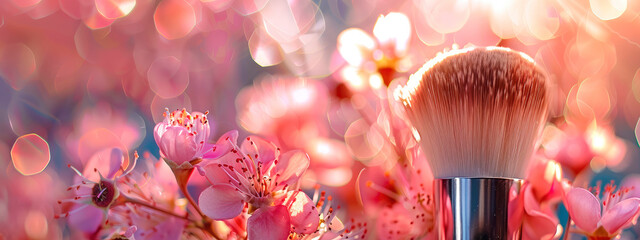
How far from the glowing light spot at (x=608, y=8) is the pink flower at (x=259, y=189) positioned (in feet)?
1.12

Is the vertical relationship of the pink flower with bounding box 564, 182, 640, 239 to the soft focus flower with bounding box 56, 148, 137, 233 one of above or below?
above

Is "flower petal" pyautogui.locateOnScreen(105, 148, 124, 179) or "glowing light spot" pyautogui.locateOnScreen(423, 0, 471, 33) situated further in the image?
"glowing light spot" pyautogui.locateOnScreen(423, 0, 471, 33)

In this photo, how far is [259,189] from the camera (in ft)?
0.89

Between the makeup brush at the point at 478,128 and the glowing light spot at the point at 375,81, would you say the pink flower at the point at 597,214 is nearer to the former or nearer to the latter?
the makeup brush at the point at 478,128

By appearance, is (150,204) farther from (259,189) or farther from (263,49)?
(263,49)

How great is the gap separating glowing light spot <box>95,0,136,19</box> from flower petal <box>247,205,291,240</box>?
11.1 inches

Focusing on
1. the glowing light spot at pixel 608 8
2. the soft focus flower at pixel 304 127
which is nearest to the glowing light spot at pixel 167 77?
the soft focus flower at pixel 304 127

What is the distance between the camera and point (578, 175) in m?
0.35

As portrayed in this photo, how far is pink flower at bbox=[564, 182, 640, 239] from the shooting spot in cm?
27

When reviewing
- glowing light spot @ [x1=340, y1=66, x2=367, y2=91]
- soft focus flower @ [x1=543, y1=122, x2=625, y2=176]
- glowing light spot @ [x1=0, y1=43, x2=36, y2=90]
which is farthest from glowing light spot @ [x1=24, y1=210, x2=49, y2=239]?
soft focus flower @ [x1=543, y1=122, x2=625, y2=176]

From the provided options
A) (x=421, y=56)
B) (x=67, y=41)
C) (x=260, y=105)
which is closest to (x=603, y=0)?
(x=421, y=56)

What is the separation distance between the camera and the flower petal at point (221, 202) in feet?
0.83

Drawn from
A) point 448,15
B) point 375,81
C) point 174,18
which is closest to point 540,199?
point 375,81

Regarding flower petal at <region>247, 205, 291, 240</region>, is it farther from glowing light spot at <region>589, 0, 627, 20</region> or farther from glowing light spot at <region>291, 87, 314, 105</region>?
glowing light spot at <region>589, 0, 627, 20</region>
